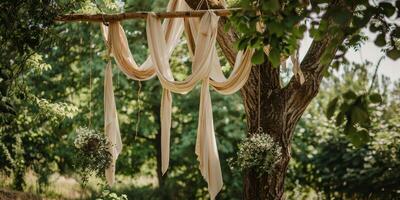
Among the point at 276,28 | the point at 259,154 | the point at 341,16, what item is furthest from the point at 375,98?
the point at 259,154

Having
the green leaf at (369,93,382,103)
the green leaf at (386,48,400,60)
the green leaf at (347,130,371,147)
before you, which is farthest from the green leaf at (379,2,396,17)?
the green leaf at (347,130,371,147)

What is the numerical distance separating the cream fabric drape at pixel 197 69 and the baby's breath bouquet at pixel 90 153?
1.06 ft

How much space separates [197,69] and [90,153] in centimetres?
129

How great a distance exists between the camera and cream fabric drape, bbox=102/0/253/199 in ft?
16.2

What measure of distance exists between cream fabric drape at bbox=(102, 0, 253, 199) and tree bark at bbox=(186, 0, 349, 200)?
33cm

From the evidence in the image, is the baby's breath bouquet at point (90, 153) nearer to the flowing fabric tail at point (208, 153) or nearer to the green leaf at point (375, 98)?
the flowing fabric tail at point (208, 153)

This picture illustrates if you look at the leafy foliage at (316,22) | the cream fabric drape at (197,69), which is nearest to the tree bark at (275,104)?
the cream fabric drape at (197,69)

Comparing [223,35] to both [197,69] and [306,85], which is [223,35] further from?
[306,85]

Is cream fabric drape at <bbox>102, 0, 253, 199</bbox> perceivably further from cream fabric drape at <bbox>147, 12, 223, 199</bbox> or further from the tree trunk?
the tree trunk

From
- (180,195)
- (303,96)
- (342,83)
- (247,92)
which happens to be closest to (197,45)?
(247,92)

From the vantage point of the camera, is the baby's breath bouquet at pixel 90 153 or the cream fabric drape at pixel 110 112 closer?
the baby's breath bouquet at pixel 90 153

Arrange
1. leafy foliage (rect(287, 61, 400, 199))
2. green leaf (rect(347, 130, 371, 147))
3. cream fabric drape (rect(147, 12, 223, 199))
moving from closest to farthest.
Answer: green leaf (rect(347, 130, 371, 147)), cream fabric drape (rect(147, 12, 223, 199)), leafy foliage (rect(287, 61, 400, 199))

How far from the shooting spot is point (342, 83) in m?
12.6

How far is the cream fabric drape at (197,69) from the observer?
194 inches
